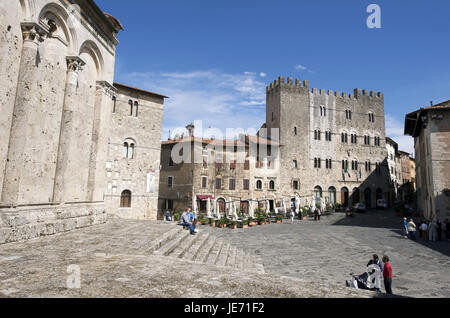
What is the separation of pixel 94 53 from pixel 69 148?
4.33 m

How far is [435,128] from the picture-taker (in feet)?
62.6

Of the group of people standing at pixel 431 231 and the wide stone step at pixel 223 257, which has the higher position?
the group of people standing at pixel 431 231

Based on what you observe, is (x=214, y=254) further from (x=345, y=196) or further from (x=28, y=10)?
(x=345, y=196)

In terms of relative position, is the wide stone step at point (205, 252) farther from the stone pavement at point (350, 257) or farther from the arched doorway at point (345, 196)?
the arched doorway at point (345, 196)

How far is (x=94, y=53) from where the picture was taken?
11.2 meters

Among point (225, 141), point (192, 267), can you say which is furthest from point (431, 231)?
point (225, 141)

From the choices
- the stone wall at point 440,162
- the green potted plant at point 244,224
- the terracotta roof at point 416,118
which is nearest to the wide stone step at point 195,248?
A: the green potted plant at point 244,224

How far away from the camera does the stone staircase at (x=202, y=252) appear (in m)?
7.86

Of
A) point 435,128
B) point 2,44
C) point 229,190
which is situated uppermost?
point 435,128

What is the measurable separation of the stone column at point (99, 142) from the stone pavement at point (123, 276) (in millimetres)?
3671

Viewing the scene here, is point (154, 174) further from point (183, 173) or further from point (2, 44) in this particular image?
point (2, 44)
